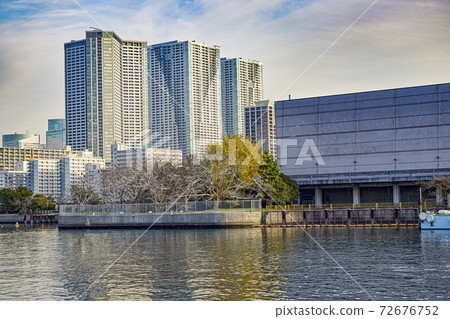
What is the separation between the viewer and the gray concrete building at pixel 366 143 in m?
87.3

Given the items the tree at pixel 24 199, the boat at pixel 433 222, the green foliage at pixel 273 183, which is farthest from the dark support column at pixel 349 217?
the tree at pixel 24 199

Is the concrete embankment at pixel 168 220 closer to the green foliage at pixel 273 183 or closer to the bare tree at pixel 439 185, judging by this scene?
the green foliage at pixel 273 183

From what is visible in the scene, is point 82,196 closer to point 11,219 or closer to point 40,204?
point 40,204

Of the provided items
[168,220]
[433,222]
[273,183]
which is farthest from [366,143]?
[168,220]

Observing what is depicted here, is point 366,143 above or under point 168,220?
above

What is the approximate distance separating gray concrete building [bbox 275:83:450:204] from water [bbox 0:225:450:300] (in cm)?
4214

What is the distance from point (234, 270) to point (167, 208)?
42402 millimetres

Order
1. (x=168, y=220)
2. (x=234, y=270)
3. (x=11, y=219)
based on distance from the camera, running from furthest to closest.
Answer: (x=11, y=219) → (x=168, y=220) → (x=234, y=270)

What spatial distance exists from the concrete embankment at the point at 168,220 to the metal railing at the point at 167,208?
91 centimetres

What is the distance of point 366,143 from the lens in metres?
91.6

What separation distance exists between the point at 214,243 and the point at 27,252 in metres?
14.1

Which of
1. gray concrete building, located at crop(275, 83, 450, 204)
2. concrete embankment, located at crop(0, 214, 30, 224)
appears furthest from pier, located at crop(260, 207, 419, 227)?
concrete embankment, located at crop(0, 214, 30, 224)

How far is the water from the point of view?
2419 cm

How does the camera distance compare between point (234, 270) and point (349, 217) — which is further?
point (349, 217)
